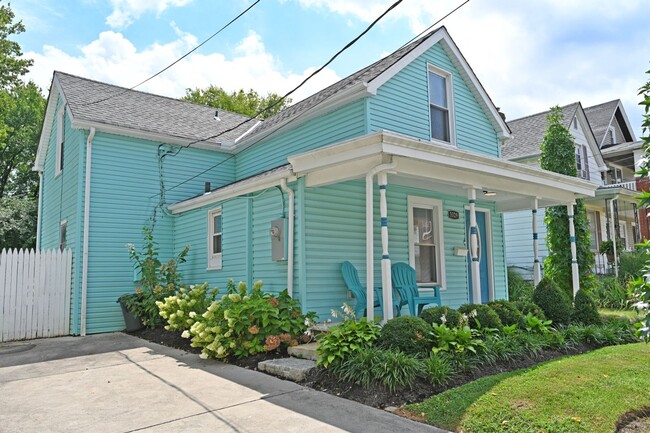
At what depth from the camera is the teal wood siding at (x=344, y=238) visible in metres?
7.59

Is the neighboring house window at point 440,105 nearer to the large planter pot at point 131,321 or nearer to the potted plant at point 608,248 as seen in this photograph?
the large planter pot at point 131,321

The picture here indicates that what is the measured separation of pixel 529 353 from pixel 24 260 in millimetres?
9519

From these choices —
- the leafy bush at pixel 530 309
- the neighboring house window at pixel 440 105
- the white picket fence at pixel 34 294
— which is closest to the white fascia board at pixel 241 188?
the white picket fence at pixel 34 294

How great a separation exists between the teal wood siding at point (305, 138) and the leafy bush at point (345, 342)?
405cm

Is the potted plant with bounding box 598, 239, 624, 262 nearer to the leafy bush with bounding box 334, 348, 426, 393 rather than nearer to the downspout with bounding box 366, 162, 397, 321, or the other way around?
the downspout with bounding box 366, 162, 397, 321

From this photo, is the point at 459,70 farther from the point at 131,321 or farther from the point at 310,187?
the point at 131,321

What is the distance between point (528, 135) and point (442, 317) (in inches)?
612

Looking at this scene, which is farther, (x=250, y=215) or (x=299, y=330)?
(x=250, y=215)

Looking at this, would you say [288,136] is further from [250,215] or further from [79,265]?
[79,265]

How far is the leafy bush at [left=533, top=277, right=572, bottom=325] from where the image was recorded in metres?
7.50

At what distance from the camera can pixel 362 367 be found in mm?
4930

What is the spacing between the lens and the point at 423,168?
6805 mm

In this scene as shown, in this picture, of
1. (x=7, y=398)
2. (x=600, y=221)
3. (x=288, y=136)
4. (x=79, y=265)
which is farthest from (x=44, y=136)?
(x=600, y=221)

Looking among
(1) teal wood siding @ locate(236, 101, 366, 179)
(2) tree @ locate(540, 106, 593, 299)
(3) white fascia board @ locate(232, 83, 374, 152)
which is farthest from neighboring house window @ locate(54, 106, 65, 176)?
(2) tree @ locate(540, 106, 593, 299)
